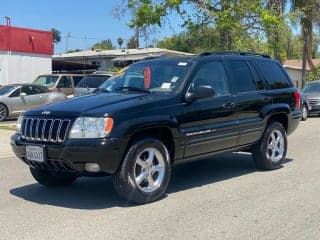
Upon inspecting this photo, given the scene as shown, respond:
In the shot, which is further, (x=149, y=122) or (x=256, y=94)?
(x=256, y=94)

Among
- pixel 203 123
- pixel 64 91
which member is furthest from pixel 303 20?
pixel 203 123

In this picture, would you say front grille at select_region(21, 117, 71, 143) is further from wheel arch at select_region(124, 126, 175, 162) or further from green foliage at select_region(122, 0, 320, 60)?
green foliage at select_region(122, 0, 320, 60)

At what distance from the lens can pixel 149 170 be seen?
24.3 ft

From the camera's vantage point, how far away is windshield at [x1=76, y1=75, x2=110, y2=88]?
75.4 ft

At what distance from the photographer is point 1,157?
12.1 meters

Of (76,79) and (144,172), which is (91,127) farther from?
(76,79)

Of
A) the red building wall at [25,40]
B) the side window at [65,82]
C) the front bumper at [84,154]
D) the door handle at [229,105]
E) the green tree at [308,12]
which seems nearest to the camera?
the front bumper at [84,154]

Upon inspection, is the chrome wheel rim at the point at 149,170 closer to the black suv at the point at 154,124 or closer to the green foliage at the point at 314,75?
the black suv at the point at 154,124

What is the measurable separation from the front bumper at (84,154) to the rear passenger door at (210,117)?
1.20 m

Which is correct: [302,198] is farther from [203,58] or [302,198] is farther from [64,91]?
[64,91]

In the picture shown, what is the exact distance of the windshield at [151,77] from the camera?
8.04m

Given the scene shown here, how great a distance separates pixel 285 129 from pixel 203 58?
2.55m

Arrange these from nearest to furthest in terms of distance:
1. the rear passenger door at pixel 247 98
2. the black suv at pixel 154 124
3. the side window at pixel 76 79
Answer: the black suv at pixel 154 124 < the rear passenger door at pixel 247 98 < the side window at pixel 76 79

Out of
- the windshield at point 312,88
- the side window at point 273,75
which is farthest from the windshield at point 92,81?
the side window at point 273,75
